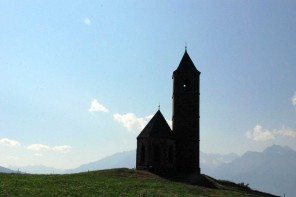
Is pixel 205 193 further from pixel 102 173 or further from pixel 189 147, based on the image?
pixel 189 147

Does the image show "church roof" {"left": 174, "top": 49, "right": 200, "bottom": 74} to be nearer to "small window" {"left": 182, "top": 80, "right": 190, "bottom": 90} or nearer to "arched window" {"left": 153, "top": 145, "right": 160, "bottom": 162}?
"small window" {"left": 182, "top": 80, "right": 190, "bottom": 90}

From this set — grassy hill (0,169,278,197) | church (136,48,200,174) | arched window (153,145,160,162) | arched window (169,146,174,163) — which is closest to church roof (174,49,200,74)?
church (136,48,200,174)

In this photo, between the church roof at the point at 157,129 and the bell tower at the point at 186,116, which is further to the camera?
the bell tower at the point at 186,116

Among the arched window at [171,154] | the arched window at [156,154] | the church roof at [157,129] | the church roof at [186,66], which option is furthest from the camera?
the church roof at [186,66]

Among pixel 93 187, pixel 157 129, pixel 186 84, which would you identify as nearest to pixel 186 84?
pixel 186 84

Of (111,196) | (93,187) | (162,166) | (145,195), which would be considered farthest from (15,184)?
(162,166)

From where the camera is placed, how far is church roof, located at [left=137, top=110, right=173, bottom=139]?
197 ft

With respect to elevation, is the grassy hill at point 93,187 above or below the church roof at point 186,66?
below

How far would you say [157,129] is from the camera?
199 feet

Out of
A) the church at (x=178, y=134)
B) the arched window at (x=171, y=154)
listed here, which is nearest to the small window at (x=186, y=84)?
the church at (x=178, y=134)

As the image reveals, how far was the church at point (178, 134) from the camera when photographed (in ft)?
196

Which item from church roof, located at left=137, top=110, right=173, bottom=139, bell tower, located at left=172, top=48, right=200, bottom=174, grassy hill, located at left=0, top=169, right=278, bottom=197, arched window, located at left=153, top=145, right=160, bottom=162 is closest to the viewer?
grassy hill, located at left=0, top=169, right=278, bottom=197

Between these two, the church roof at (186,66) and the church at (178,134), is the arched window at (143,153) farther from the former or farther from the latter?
the church roof at (186,66)

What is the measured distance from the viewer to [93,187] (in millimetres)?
38469
